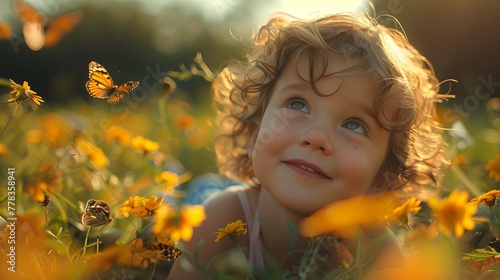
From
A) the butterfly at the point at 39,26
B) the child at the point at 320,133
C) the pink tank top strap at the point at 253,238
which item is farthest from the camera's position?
the pink tank top strap at the point at 253,238

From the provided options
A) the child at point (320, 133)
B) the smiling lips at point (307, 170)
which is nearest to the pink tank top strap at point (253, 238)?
the child at point (320, 133)

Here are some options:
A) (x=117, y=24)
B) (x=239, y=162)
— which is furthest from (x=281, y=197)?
(x=117, y=24)

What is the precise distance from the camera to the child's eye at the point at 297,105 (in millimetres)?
1256

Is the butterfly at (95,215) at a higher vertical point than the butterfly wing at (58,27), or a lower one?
lower

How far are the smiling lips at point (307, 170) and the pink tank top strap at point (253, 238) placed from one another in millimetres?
250

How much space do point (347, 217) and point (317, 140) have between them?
0.63ft

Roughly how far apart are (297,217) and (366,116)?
0.89 ft

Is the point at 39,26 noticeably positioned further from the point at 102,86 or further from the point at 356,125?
the point at 356,125

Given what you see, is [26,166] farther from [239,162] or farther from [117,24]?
[117,24]

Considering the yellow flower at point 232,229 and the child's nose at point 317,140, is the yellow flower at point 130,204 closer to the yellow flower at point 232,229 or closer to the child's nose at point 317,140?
the yellow flower at point 232,229

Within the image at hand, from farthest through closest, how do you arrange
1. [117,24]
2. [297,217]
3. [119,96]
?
1. [117,24]
2. [297,217]
3. [119,96]

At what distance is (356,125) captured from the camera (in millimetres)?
1254

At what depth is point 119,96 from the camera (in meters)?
1.19

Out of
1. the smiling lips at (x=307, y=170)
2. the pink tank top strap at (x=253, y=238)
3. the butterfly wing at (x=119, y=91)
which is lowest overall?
the pink tank top strap at (x=253, y=238)
